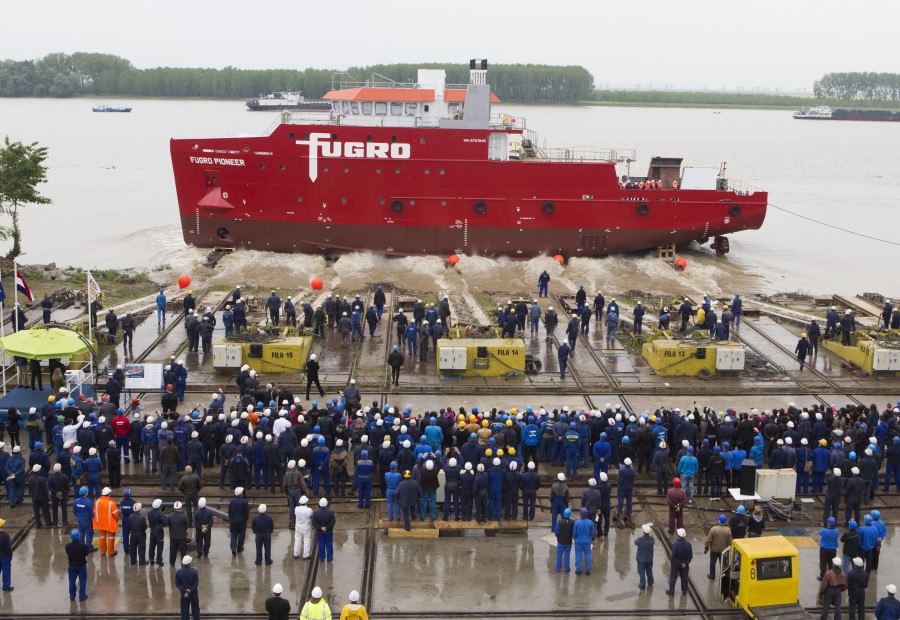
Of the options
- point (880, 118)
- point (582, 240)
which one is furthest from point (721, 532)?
point (880, 118)

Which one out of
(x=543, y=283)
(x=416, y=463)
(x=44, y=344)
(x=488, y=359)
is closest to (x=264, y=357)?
(x=44, y=344)

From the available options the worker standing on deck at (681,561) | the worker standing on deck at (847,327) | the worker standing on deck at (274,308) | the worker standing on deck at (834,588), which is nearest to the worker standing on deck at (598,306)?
the worker standing on deck at (847,327)

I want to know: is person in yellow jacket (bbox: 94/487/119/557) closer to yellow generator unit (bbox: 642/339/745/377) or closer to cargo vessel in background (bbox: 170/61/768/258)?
yellow generator unit (bbox: 642/339/745/377)

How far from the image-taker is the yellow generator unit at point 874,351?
78.0 ft

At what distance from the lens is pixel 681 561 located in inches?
519

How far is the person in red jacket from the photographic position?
48.8 ft

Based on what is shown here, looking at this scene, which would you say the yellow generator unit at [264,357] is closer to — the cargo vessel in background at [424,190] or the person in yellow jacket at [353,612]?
the person in yellow jacket at [353,612]

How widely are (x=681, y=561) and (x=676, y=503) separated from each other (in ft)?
5.96

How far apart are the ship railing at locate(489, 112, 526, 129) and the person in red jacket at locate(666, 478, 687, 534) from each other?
2340cm

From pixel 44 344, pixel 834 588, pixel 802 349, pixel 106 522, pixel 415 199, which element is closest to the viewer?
pixel 834 588

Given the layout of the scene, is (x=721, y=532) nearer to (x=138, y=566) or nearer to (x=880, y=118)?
(x=138, y=566)

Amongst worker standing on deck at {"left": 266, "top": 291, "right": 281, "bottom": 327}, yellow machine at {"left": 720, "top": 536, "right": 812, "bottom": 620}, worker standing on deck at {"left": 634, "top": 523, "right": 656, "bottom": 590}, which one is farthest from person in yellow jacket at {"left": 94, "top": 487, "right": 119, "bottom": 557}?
worker standing on deck at {"left": 266, "top": 291, "right": 281, "bottom": 327}

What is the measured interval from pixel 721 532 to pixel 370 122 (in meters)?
26.6

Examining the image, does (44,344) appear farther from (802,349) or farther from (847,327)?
(847,327)
